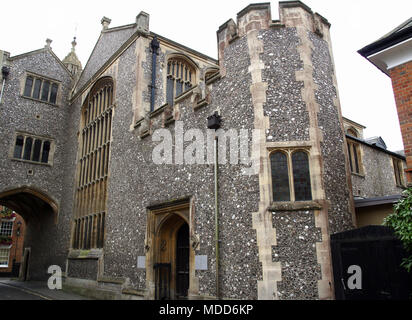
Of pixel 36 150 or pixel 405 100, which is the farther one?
pixel 36 150

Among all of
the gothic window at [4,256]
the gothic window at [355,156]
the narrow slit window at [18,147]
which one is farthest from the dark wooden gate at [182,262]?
the gothic window at [4,256]

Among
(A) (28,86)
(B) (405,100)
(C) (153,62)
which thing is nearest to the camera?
(B) (405,100)

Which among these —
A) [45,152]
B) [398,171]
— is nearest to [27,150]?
[45,152]

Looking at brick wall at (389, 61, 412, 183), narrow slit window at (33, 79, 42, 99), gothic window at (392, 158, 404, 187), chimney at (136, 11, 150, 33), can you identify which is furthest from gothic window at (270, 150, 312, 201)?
narrow slit window at (33, 79, 42, 99)

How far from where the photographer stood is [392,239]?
19.4ft

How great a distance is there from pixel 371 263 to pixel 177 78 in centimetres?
1121

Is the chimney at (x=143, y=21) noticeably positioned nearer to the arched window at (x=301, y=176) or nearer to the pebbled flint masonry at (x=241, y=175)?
the pebbled flint masonry at (x=241, y=175)

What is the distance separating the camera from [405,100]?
20.8ft

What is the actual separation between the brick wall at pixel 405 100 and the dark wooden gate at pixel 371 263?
47.8 inches

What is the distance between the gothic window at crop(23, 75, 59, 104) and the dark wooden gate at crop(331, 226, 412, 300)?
57.9ft

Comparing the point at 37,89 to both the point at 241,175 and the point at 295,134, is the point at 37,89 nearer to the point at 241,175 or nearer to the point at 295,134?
the point at 241,175

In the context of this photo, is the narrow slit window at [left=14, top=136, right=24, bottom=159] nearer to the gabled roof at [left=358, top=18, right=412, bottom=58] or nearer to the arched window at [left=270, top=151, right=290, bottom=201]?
the arched window at [left=270, top=151, right=290, bottom=201]

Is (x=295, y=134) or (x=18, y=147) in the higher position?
(x=18, y=147)

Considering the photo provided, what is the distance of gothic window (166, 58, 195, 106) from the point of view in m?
14.6
